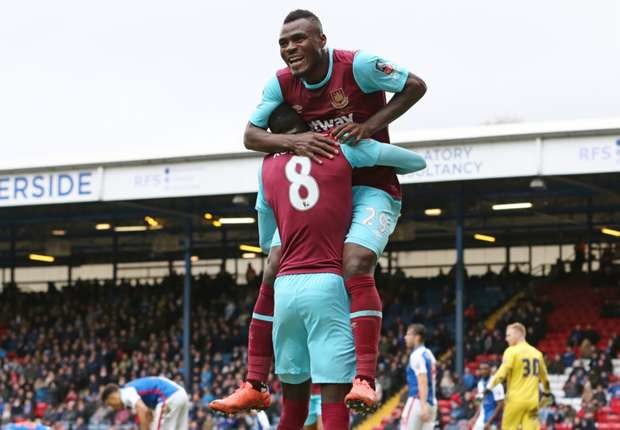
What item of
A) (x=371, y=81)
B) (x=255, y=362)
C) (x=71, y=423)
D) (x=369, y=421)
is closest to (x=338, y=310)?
(x=255, y=362)

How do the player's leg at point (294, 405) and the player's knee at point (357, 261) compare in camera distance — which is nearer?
the player's knee at point (357, 261)

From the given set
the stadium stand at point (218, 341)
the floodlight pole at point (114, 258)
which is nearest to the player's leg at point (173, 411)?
the stadium stand at point (218, 341)

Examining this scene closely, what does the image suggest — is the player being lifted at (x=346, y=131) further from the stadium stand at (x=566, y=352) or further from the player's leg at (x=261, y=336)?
the stadium stand at (x=566, y=352)

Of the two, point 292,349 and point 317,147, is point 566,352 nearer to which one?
point 292,349

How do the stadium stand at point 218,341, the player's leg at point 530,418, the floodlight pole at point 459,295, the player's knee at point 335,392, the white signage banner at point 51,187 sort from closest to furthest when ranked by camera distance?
the player's knee at point 335,392, the player's leg at point 530,418, the stadium stand at point 218,341, the floodlight pole at point 459,295, the white signage banner at point 51,187

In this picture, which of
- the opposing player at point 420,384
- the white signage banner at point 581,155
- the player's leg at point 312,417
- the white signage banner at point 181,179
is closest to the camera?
the player's leg at point 312,417

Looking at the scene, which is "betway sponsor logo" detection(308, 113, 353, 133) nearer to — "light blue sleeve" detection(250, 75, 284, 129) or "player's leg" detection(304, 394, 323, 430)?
"light blue sleeve" detection(250, 75, 284, 129)

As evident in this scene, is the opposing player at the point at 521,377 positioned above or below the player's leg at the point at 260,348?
below

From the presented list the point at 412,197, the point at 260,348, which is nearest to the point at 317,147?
the point at 260,348

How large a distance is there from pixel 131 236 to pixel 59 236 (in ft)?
7.02

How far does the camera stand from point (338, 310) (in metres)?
5.37

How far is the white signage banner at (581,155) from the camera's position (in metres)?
23.5

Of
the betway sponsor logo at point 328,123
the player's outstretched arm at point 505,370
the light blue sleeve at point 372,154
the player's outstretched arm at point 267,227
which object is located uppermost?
the betway sponsor logo at point 328,123

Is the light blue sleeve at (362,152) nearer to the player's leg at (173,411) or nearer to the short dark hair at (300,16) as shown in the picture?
the short dark hair at (300,16)
